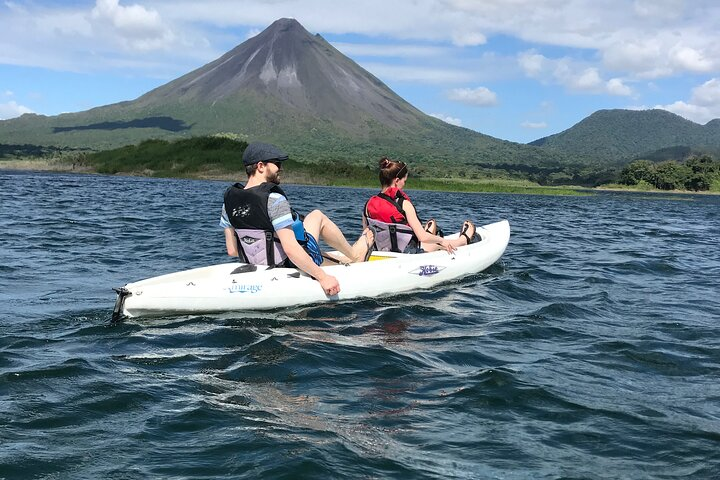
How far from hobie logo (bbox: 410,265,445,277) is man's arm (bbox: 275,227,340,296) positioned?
2074mm

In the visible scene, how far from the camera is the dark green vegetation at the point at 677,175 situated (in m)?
95.9

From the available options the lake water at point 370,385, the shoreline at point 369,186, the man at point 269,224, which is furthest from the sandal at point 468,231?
the shoreline at point 369,186

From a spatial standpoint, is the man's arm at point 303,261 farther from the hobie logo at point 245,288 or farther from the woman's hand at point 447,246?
the woman's hand at point 447,246

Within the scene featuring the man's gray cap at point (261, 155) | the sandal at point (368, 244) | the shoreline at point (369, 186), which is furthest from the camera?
the shoreline at point (369, 186)

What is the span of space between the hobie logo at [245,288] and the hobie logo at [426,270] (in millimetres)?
3069

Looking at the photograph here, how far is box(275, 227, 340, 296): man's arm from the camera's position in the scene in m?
8.83

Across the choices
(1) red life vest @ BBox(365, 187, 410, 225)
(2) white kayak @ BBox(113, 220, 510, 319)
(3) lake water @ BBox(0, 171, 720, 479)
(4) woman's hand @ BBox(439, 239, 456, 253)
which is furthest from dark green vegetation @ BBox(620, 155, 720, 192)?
(2) white kayak @ BBox(113, 220, 510, 319)

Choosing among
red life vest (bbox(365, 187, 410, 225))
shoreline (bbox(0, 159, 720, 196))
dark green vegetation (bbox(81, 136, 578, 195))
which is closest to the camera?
red life vest (bbox(365, 187, 410, 225))

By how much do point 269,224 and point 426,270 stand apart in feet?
11.9

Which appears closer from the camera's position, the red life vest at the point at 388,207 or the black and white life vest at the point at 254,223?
the black and white life vest at the point at 254,223

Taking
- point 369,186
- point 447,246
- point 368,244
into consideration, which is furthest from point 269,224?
point 369,186

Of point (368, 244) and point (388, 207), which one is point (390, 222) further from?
point (368, 244)

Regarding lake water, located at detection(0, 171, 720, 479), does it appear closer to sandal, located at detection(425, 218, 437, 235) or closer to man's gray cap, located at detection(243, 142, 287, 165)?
sandal, located at detection(425, 218, 437, 235)

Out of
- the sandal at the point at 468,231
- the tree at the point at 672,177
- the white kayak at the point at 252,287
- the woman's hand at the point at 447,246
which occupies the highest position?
the tree at the point at 672,177
